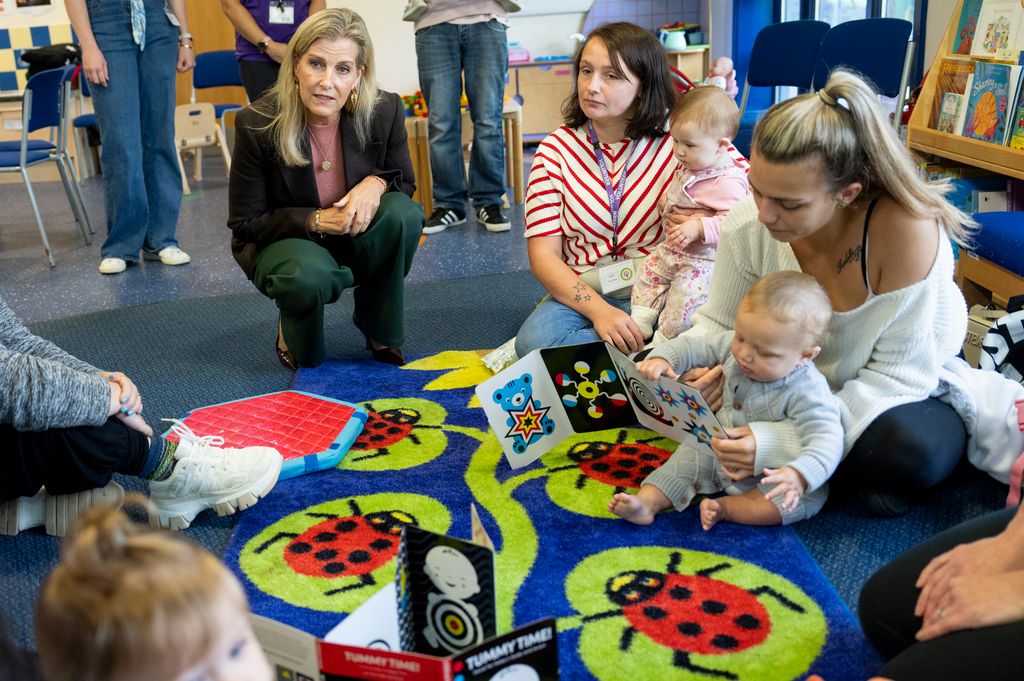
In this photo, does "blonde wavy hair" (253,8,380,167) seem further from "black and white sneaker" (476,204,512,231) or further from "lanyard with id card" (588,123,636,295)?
"black and white sneaker" (476,204,512,231)

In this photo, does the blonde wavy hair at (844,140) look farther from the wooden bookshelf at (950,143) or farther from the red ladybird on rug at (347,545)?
the wooden bookshelf at (950,143)

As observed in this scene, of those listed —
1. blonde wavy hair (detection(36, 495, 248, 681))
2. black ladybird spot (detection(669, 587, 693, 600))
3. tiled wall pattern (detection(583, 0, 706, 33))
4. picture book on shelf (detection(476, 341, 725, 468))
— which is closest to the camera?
blonde wavy hair (detection(36, 495, 248, 681))

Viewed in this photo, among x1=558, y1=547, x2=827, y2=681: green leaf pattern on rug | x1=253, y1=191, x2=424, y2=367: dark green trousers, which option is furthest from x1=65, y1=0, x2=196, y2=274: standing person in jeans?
x1=558, y1=547, x2=827, y2=681: green leaf pattern on rug

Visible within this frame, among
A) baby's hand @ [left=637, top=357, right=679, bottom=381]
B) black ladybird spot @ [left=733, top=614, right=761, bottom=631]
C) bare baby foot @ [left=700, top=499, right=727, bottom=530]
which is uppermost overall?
baby's hand @ [left=637, top=357, right=679, bottom=381]

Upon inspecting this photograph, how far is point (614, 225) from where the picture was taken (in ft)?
7.69

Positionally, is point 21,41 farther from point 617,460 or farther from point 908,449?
point 908,449

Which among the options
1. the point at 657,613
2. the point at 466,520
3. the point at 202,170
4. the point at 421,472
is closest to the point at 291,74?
the point at 421,472

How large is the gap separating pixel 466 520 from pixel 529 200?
91 cm

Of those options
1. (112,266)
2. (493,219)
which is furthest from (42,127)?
(493,219)

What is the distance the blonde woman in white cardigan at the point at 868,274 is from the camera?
5.09 ft

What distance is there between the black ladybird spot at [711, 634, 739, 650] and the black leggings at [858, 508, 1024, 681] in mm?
181

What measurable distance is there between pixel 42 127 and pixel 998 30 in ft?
13.0

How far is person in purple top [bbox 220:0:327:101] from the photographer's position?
3750 millimetres

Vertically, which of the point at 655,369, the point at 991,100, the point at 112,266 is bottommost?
the point at 112,266
